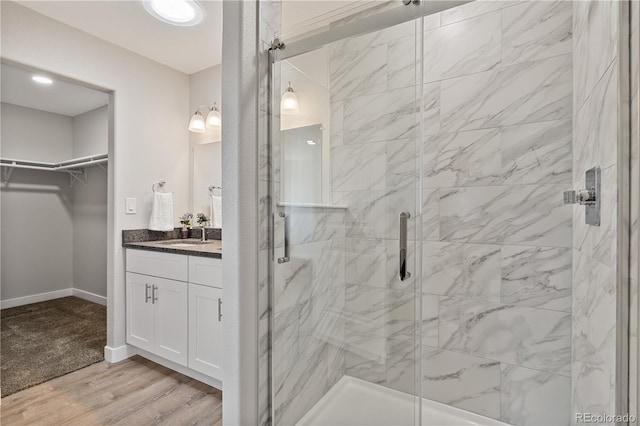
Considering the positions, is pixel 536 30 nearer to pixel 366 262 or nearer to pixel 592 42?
pixel 592 42

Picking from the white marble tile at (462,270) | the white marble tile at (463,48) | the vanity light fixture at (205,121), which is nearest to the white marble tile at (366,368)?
the white marble tile at (462,270)

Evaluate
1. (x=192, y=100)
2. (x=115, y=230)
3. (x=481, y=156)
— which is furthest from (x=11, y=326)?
(x=481, y=156)

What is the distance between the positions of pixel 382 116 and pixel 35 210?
15.6ft

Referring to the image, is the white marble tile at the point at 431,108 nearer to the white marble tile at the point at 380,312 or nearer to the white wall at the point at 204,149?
the white marble tile at the point at 380,312

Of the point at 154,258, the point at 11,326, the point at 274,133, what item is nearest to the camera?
the point at 274,133

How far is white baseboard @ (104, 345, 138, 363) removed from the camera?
7.84 feet

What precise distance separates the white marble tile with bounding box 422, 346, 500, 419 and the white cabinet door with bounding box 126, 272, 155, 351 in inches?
79.1

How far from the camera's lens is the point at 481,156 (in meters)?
1.64

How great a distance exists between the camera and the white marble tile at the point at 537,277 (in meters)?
1.45

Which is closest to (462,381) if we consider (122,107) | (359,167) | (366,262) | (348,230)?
(366,262)

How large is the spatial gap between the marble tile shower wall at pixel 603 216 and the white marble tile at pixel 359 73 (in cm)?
76

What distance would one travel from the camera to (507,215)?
62.2 inches

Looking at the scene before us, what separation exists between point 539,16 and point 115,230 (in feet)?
10.4

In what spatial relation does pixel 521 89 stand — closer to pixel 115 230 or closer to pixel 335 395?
pixel 335 395
